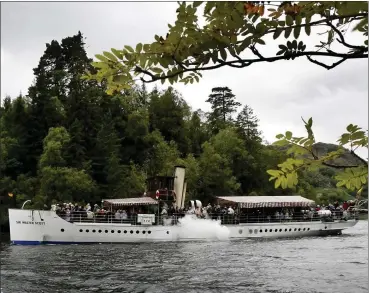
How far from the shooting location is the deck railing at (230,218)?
36.3 metres

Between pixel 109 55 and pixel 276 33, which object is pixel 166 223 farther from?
pixel 276 33

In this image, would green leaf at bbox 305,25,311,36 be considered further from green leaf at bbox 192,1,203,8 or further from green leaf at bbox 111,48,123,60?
green leaf at bbox 111,48,123,60

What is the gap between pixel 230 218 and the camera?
41469 millimetres

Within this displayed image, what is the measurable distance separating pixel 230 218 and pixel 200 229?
4.59 m

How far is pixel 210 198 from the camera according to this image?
62.7 m

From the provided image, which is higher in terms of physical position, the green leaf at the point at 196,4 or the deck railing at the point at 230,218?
the green leaf at the point at 196,4

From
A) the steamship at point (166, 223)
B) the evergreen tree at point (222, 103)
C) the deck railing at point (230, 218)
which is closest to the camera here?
the steamship at point (166, 223)

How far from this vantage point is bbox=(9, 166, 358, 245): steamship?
111ft

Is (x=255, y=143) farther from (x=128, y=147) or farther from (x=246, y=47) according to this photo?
(x=246, y=47)

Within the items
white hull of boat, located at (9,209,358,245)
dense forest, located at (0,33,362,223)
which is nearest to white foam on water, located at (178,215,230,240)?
white hull of boat, located at (9,209,358,245)

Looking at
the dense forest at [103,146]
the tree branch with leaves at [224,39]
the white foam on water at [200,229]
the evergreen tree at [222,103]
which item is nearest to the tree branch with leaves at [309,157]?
the tree branch with leaves at [224,39]

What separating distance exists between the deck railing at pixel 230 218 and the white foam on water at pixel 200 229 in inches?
25.9

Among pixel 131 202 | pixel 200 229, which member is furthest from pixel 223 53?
pixel 131 202

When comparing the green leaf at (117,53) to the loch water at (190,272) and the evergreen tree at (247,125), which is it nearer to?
the loch water at (190,272)
